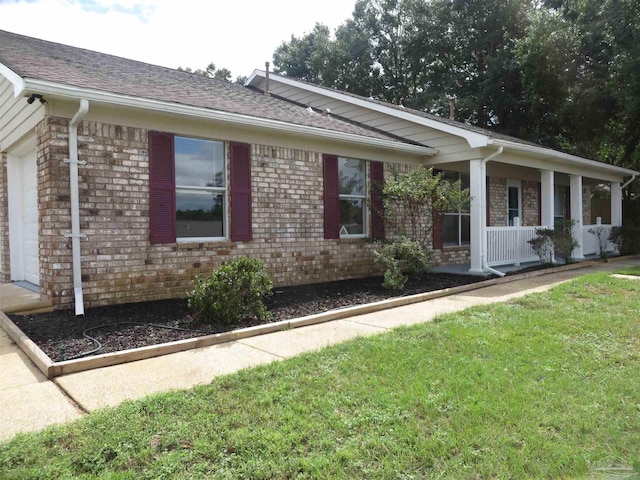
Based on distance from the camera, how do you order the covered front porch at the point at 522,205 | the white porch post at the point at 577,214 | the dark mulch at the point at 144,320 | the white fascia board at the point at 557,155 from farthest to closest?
the white porch post at the point at 577,214, the covered front porch at the point at 522,205, the white fascia board at the point at 557,155, the dark mulch at the point at 144,320

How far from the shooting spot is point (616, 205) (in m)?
15.5

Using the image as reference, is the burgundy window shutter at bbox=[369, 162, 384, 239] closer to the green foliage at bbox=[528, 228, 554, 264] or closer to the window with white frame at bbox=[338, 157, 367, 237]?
the window with white frame at bbox=[338, 157, 367, 237]

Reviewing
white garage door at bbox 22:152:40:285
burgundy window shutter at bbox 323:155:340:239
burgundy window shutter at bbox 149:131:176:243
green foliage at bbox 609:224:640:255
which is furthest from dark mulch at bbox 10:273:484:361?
green foliage at bbox 609:224:640:255

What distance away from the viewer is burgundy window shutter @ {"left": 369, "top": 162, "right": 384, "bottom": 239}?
31.0 feet

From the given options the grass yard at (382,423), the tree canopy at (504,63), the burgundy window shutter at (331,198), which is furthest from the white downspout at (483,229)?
the tree canopy at (504,63)

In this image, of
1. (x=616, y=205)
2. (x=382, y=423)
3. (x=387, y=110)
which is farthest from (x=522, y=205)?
(x=382, y=423)

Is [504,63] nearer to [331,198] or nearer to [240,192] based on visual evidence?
[331,198]

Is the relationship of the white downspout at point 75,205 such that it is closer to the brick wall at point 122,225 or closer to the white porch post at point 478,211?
the brick wall at point 122,225

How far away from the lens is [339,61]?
2578 cm

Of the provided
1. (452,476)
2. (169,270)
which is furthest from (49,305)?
(452,476)

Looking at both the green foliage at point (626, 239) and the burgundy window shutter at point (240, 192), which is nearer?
the burgundy window shutter at point (240, 192)

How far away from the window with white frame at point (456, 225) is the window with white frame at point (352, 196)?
108 inches

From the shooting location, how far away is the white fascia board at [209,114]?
5.46 meters

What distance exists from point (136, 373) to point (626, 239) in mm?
15329
